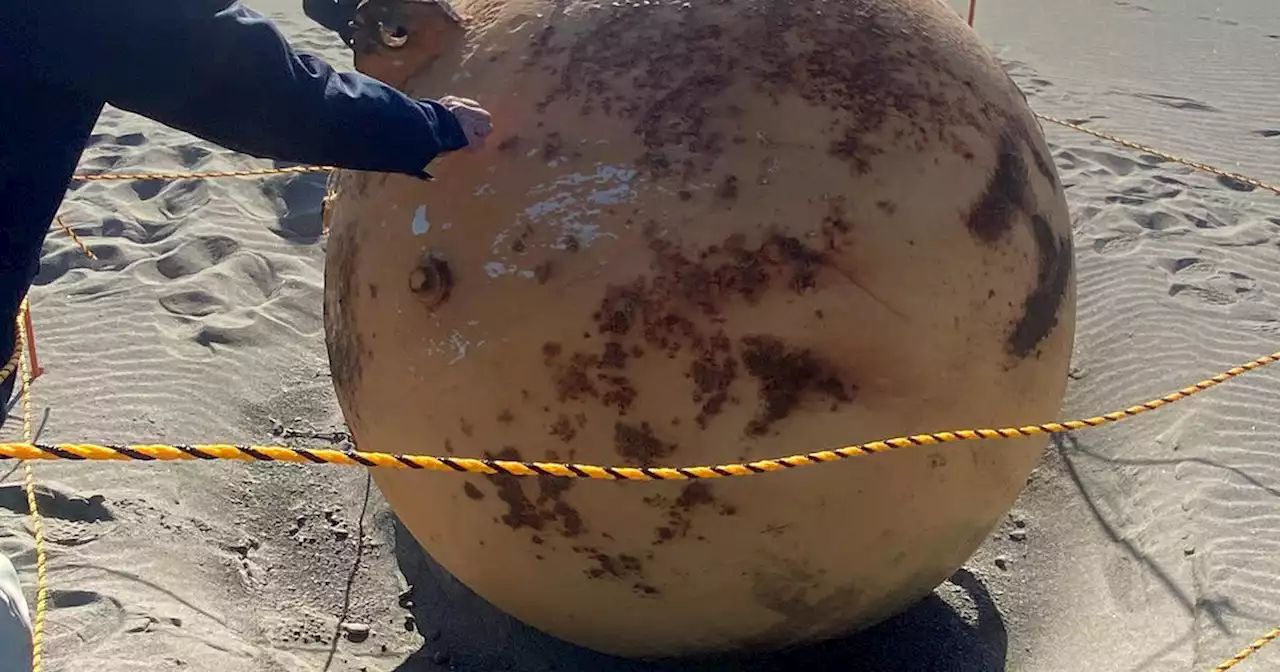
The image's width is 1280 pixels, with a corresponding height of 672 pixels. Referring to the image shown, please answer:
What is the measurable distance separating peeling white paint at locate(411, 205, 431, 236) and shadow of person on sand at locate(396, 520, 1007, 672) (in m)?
1.08

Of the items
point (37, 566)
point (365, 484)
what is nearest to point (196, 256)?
point (365, 484)

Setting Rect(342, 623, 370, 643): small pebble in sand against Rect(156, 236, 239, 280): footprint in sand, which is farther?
Rect(156, 236, 239, 280): footprint in sand

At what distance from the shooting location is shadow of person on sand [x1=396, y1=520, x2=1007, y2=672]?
2691mm

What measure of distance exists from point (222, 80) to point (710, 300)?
2.81 feet

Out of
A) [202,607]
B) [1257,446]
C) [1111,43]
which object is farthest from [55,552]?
[1111,43]

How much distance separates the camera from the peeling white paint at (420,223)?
219 cm

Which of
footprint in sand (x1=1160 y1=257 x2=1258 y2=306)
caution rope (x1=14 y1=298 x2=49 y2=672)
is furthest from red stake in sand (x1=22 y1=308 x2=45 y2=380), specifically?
footprint in sand (x1=1160 y1=257 x2=1258 y2=306)

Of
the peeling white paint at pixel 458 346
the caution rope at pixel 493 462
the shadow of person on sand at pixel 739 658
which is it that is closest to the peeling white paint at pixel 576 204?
the peeling white paint at pixel 458 346

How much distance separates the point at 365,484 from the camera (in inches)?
139

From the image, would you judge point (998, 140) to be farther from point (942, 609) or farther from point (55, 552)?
point (55, 552)

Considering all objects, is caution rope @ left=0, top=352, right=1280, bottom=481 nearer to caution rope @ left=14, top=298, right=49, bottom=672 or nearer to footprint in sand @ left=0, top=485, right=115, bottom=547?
caution rope @ left=14, top=298, right=49, bottom=672

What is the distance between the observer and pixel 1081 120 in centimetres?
707

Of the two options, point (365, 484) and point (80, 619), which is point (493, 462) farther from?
point (365, 484)

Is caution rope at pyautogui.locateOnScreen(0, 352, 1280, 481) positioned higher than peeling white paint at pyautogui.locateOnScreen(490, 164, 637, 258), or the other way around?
peeling white paint at pyautogui.locateOnScreen(490, 164, 637, 258)
